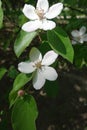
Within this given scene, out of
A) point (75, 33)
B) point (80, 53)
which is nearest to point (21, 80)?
point (80, 53)

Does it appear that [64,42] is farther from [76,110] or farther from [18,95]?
[76,110]

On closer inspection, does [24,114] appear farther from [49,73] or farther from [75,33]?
[75,33]

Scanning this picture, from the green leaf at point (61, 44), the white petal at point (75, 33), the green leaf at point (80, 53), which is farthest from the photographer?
the white petal at point (75, 33)

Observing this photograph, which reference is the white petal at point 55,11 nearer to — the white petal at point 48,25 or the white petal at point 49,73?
the white petal at point 48,25

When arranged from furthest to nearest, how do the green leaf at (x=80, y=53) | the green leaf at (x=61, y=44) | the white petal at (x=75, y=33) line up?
1. the white petal at (x=75, y=33)
2. the green leaf at (x=80, y=53)
3. the green leaf at (x=61, y=44)

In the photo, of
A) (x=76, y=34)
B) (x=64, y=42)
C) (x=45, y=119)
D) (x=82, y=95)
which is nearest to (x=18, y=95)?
(x=64, y=42)

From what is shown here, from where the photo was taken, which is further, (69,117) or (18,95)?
(69,117)

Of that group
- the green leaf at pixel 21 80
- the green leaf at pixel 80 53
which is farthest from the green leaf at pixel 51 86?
the green leaf at pixel 21 80

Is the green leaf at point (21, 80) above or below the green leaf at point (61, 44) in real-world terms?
below
